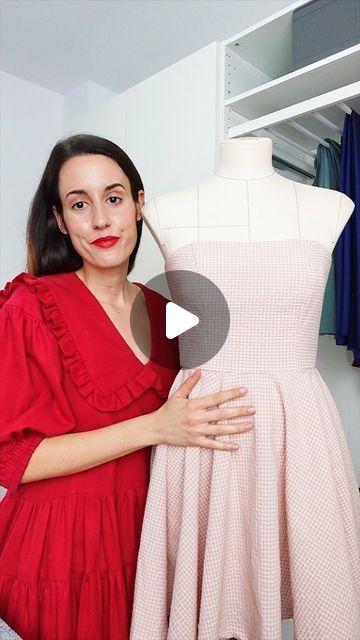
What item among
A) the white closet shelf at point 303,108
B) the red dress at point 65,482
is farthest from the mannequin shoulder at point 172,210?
the white closet shelf at point 303,108

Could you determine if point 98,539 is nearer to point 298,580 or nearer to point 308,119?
point 298,580

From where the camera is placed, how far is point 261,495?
80 centimetres

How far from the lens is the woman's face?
1.03m

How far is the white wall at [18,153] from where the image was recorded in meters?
2.81

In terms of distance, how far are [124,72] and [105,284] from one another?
2.09 meters

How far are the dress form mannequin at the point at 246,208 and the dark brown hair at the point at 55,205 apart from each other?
0.20 meters

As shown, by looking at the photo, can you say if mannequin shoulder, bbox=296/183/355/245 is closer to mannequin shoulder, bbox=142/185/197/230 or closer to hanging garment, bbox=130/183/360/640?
hanging garment, bbox=130/183/360/640

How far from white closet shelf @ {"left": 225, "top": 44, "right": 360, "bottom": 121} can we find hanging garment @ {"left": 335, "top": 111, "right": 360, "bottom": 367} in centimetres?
12

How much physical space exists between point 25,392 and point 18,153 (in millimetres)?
2300

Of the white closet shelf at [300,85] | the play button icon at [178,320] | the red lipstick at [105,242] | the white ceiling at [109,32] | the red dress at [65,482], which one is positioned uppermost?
the white ceiling at [109,32]

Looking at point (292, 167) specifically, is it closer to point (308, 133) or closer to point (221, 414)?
point (308, 133)

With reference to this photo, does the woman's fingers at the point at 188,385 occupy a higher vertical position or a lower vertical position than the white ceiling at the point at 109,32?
lower

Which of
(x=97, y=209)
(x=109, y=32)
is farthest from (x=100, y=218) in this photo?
(x=109, y=32)
